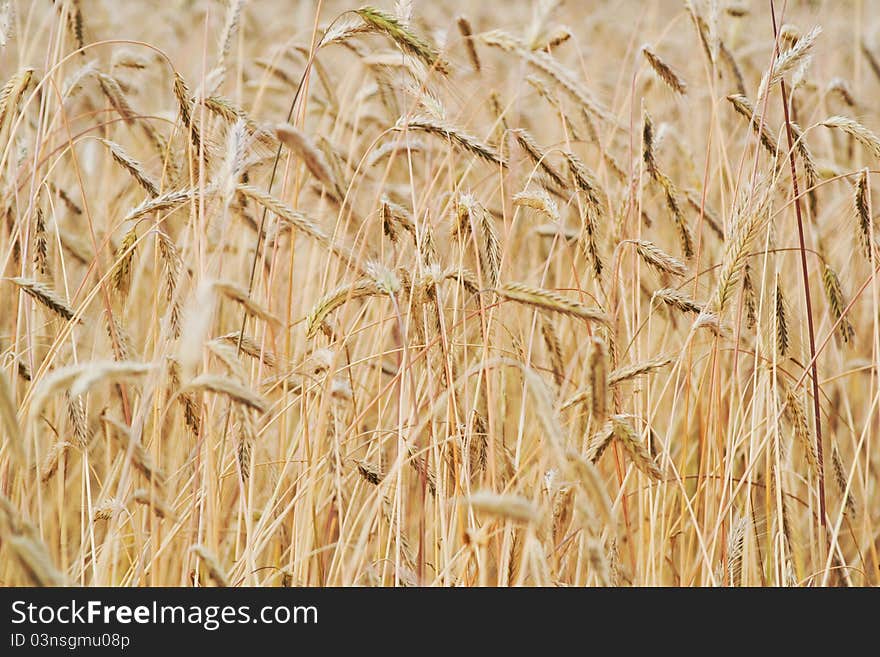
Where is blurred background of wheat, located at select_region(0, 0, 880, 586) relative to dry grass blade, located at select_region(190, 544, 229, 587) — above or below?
above

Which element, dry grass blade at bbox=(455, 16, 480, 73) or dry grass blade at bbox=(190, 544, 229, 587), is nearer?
dry grass blade at bbox=(190, 544, 229, 587)

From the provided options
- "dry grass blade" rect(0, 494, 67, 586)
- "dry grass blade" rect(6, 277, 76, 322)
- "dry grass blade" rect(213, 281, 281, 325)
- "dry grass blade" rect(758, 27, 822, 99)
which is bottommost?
"dry grass blade" rect(0, 494, 67, 586)

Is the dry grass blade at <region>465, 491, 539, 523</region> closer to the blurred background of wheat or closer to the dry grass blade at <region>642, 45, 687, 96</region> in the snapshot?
the blurred background of wheat

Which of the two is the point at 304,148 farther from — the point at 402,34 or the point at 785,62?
the point at 785,62

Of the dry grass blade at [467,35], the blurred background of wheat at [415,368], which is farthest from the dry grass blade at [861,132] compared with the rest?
the dry grass blade at [467,35]

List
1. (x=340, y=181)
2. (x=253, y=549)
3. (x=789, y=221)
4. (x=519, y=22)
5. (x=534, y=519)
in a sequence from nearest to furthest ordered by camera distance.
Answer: (x=534, y=519) → (x=253, y=549) → (x=340, y=181) → (x=789, y=221) → (x=519, y=22)

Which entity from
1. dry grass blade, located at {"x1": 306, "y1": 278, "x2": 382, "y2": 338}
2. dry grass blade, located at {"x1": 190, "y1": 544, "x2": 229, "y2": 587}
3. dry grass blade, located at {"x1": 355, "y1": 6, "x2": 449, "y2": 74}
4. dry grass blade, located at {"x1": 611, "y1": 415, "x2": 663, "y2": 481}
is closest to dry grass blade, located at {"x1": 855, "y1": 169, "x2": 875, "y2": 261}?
dry grass blade, located at {"x1": 611, "y1": 415, "x2": 663, "y2": 481}

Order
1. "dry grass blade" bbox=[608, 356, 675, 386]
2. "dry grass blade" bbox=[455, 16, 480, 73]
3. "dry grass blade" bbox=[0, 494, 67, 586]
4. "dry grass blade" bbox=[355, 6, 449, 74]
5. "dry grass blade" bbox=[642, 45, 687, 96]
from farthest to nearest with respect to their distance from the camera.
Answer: "dry grass blade" bbox=[455, 16, 480, 73] < "dry grass blade" bbox=[642, 45, 687, 96] < "dry grass blade" bbox=[355, 6, 449, 74] < "dry grass blade" bbox=[608, 356, 675, 386] < "dry grass blade" bbox=[0, 494, 67, 586]

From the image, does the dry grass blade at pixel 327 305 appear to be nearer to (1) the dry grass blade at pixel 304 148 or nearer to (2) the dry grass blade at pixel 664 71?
(1) the dry grass blade at pixel 304 148

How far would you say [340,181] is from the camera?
6.45 ft

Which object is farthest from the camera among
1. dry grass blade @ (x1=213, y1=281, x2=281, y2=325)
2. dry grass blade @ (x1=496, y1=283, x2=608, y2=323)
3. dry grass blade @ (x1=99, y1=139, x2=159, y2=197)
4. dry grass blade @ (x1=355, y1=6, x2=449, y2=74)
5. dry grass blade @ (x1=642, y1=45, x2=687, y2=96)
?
dry grass blade @ (x1=642, y1=45, x2=687, y2=96)
